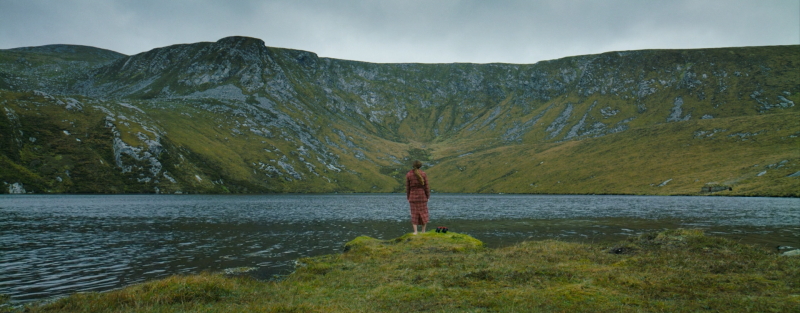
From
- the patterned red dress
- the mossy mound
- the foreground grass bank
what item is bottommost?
the mossy mound

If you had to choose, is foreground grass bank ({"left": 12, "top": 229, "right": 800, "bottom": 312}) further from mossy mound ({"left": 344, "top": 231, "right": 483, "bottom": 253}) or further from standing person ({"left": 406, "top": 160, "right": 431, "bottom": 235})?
standing person ({"left": 406, "top": 160, "right": 431, "bottom": 235})

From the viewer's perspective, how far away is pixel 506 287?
14.1 meters

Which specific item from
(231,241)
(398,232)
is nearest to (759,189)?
(398,232)

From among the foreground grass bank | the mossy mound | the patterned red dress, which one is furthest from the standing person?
the foreground grass bank

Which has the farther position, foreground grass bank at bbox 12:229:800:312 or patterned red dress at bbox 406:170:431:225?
patterned red dress at bbox 406:170:431:225

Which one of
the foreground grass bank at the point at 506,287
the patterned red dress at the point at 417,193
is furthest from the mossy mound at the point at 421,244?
the foreground grass bank at the point at 506,287

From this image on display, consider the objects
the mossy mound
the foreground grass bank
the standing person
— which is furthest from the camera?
the standing person

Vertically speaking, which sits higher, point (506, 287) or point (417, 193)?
point (417, 193)

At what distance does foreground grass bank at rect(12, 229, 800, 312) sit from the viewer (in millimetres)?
11477

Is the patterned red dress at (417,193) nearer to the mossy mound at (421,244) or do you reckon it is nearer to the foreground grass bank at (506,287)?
the mossy mound at (421,244)

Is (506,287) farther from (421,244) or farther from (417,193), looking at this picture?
(417,193)

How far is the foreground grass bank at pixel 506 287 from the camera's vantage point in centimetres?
1148

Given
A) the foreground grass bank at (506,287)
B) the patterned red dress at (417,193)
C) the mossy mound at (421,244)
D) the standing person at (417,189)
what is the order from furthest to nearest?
the patterned red dress at (417,193) → the standing person at (417,189) → the mossy mound at (421,244) → the foreground grass bank at (506,287)

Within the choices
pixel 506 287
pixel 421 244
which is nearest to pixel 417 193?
pixel 421 244
